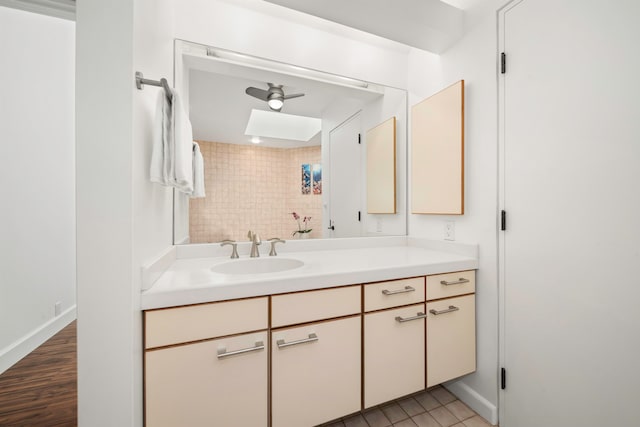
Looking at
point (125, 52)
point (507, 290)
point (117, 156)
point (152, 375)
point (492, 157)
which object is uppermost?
point (125, 52)

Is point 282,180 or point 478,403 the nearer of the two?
point 478,403

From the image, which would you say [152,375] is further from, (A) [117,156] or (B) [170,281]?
(A) [117,156]

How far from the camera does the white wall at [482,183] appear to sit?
139 cm

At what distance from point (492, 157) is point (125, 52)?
5.48 feet

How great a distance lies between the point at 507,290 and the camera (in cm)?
133

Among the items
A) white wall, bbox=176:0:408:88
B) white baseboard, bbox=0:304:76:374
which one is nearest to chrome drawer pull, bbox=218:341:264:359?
white wall, bbox=176:0:408:88

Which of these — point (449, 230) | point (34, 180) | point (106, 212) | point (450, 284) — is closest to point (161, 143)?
point (106, 212)

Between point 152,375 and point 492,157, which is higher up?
point 492,157

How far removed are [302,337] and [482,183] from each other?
1285mm

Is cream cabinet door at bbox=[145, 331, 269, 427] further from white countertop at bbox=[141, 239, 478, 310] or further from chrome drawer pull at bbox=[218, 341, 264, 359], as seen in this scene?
white countertop at bbox=[141, 239, 478, 310]

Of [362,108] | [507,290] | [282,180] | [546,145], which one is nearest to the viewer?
[546,145]

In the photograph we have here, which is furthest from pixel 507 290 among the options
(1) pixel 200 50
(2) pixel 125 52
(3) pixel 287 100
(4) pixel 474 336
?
(1) pixel 200 50

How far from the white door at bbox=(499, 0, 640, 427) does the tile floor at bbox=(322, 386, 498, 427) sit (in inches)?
8.6

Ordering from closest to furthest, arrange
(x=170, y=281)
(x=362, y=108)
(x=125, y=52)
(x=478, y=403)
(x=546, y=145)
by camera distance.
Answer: (x=125, y=52), (x=170, y=281), (x=546, y=145), (x=478, y=403), (x=362, y=108)
